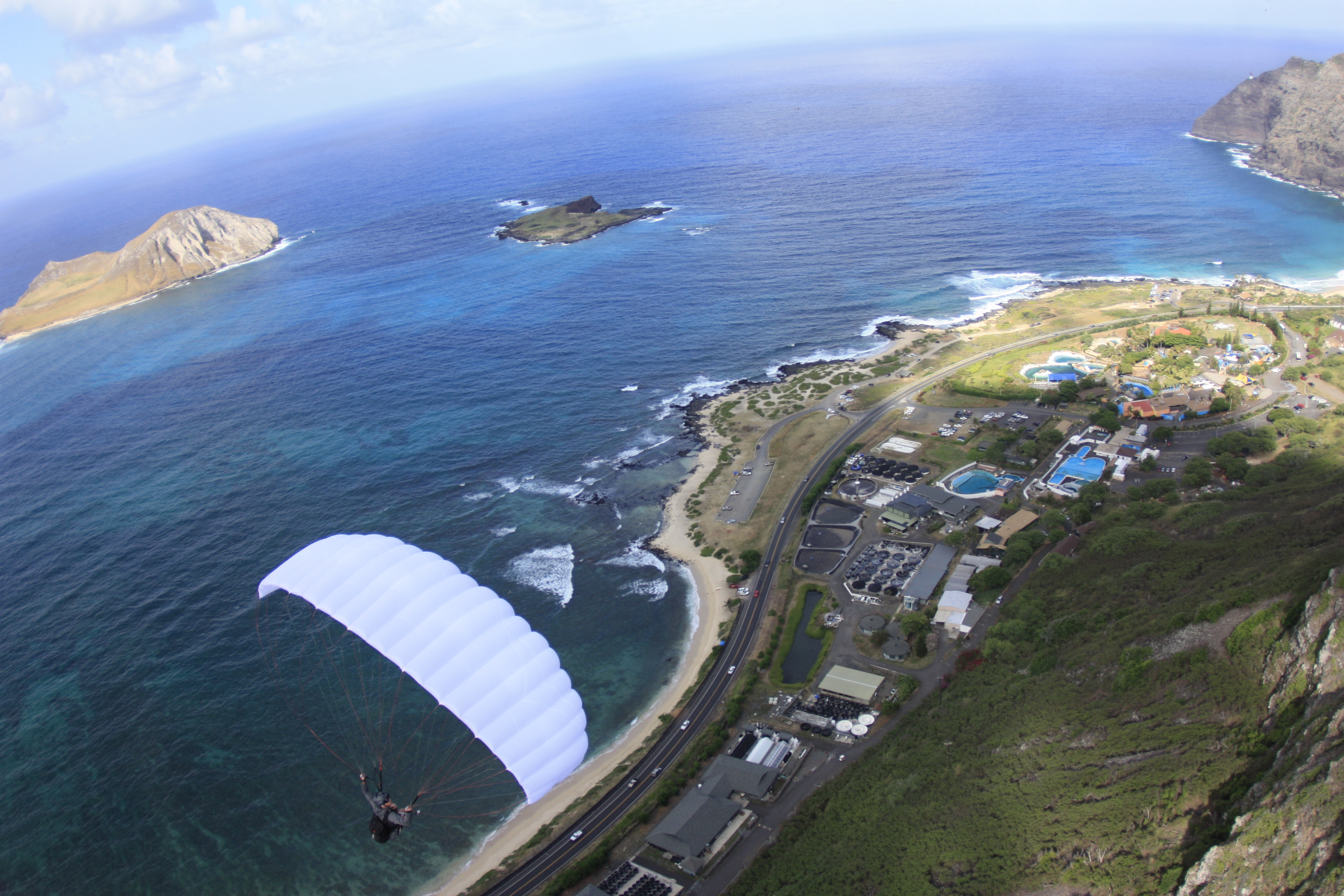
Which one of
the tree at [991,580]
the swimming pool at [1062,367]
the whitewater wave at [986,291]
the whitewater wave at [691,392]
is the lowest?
the tree at [991,580]

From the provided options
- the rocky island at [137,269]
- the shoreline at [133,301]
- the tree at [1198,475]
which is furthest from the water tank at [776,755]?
the rocky island at [137,269]

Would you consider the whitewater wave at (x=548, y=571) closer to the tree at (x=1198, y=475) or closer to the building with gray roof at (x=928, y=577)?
the building with gray roof at (x=928, y=577)

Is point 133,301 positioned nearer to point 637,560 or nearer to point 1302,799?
point 637,560

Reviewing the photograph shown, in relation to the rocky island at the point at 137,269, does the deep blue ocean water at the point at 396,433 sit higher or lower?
lower

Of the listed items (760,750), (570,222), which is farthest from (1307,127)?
(760,750)

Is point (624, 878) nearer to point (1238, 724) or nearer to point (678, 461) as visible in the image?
point (1238, 724)


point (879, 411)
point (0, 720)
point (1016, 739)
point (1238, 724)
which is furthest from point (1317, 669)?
point (0, 720)
